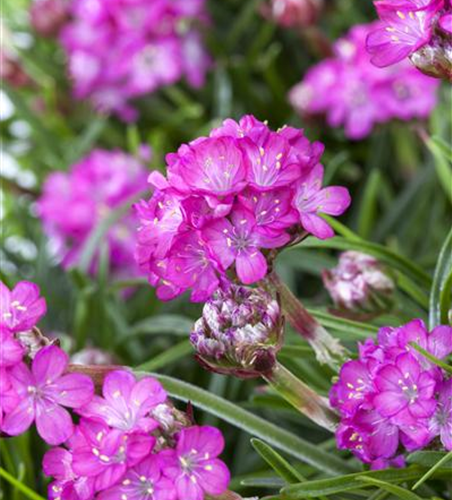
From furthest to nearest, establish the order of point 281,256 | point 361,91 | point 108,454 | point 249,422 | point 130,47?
point 130,47 → point 361,91 → point 281,256 → point 249,422 → point 108,454

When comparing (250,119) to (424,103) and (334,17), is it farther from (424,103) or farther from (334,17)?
(334,17)

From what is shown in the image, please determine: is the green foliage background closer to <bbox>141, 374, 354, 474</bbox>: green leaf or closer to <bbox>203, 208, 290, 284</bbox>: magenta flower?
<bbox>141, 374, 354, 474</bbox>: green leaf

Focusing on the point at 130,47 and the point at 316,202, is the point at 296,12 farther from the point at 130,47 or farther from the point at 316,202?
the point at 316,202

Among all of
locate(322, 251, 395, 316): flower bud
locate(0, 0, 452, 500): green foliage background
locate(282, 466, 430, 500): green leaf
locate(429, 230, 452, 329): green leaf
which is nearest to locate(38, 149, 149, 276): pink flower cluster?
locate(0, 0, 452, 500): green foliage background

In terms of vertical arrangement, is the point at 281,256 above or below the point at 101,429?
below

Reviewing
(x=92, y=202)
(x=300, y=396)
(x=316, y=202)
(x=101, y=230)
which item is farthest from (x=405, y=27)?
(x=92, y=202)

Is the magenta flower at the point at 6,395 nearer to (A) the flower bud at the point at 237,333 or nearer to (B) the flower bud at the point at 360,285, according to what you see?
(A) the flower bud at the point at 237,333

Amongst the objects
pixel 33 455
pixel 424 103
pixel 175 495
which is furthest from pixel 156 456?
pixel 424 103
